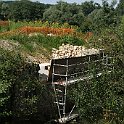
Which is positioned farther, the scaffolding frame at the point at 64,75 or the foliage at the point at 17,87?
the scaffolding frame at the point at 64,75

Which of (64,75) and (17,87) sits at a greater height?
(17,87)

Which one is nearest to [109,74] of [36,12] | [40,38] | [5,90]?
[5,90]

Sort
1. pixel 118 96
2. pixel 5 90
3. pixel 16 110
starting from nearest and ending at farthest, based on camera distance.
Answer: pixel 118 96 < pixel 5 90 < pixel 16 110

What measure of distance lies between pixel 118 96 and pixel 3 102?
106 inches

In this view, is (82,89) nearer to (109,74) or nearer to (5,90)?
(109,74)

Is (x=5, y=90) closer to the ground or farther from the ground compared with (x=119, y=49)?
closer to the ground

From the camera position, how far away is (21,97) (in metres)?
10.5

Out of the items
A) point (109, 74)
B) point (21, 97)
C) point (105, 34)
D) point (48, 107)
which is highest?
point (105, 34)

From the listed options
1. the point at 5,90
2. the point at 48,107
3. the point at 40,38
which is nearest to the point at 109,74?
the point at 5,90

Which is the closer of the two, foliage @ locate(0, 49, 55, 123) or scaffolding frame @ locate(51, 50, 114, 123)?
foliage @ locate(0, 49, 55, 123)

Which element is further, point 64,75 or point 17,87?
point 64,75

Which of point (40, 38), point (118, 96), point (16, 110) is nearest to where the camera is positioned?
point (118, 96)

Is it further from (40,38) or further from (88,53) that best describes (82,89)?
(40,38)

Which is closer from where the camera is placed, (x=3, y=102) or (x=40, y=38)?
(x=3, y=102)
